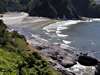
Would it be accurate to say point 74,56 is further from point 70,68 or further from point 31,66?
point 31,66

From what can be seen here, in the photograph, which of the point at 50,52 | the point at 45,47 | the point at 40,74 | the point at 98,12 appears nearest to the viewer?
the point at 40,74

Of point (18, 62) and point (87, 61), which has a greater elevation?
point (18, 62)

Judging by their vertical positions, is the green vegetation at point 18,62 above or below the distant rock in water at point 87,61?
above

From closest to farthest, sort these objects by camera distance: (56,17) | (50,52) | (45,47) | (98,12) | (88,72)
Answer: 1. (88,72)
2. (50,52)
3. (45,47)
4. (56,17)
5. (98,12)

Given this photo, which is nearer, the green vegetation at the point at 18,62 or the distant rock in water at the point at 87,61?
the green vegetation at the point at 18,62

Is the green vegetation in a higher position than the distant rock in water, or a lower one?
higher

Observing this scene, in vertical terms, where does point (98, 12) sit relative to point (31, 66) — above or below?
below

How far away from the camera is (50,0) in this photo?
162375 mm

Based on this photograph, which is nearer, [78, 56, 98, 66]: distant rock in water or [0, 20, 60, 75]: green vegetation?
[0, 20, 60, 75]: green vegetation

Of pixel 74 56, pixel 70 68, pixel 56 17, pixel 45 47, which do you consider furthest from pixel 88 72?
pixel 56 17

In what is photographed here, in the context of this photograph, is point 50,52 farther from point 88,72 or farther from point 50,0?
point 50,0

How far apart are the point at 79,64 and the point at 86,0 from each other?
13971 cm

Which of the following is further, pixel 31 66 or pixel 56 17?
pixel 56 17

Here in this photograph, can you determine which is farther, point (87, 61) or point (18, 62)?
point (87, 61)
